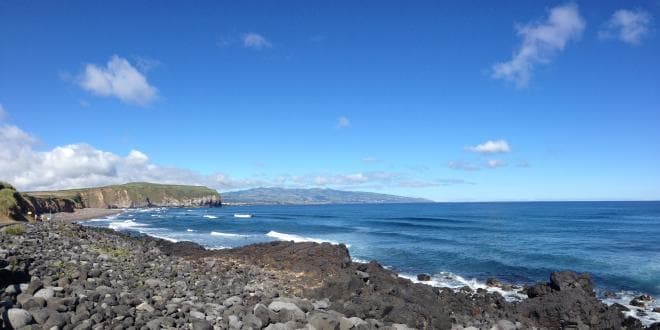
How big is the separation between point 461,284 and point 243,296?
16.8m

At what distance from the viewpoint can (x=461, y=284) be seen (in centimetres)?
2750

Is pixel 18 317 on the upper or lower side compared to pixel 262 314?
upper

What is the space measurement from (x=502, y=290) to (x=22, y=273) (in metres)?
23.3

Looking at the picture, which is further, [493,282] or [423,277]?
[423,277]

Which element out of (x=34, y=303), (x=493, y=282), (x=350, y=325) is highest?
(x=34, y=303)

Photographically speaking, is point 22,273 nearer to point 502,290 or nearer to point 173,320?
point 173,320

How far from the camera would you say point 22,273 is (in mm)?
12523

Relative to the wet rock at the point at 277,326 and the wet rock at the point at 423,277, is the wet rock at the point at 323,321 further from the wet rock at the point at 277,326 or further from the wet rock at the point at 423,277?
Result: the wet rock at the point at 423,277

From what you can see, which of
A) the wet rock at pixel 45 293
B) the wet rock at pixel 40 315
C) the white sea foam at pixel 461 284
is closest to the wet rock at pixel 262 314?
the wet rock at pixel 40 315

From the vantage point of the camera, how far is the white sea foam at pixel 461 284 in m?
24.8

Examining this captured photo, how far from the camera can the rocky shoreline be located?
34.9 feet

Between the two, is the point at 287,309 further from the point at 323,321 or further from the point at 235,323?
the point at 235,323

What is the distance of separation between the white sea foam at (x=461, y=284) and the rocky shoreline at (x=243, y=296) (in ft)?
4.95

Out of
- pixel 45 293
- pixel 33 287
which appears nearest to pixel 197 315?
pixel 45 293
